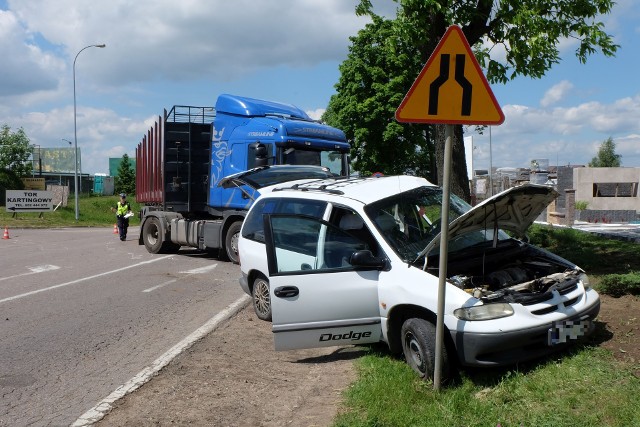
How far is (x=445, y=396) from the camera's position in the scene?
4652 mm

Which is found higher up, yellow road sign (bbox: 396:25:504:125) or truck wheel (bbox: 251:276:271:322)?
Answer: yellow road sign (bbox: 396:25:504:125)

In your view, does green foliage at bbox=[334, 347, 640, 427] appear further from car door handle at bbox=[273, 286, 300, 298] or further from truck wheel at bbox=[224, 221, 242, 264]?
truck wheel at bbox=[224, 221, 242, 264]

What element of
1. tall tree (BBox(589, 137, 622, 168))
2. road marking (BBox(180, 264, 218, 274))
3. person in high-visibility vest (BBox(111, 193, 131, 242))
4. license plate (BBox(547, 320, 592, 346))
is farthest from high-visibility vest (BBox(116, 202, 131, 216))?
tall tree (BBox(589, 137, 622, 168))

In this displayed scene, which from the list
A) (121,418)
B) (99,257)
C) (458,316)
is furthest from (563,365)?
(99,257)

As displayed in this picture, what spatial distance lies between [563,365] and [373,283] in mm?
1704

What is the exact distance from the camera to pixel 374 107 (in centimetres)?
3700

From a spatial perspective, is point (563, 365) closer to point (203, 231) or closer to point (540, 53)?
point (540, 53)

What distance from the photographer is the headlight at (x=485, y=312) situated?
4.80m

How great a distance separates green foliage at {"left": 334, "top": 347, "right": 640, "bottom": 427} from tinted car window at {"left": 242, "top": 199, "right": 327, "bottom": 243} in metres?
2.06

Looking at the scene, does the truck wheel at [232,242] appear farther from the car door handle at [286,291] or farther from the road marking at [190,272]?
the car door handle at [286,291]

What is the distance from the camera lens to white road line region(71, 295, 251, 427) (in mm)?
4770

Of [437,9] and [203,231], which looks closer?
[437,9]

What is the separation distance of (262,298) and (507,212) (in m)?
3.42

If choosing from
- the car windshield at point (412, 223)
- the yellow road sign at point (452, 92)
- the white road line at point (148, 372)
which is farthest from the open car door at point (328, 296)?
the yellow road sign at point (452, 92)
